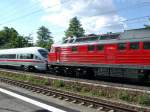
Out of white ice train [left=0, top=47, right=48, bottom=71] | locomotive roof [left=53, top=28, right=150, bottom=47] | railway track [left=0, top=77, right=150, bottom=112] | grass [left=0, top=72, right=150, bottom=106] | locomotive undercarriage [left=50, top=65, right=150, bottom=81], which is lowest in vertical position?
railway track [left=0, top=77, right=150, bottom=112]

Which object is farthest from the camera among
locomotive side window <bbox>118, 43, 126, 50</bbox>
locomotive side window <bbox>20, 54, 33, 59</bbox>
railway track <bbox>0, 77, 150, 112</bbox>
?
locomotive side window <bbox>20, 54, 33, 59</bbox>

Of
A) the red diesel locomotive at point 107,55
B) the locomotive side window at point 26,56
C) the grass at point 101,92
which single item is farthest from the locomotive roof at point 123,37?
the locomotive side window at point 26,56

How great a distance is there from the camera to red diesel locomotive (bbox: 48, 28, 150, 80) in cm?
2083

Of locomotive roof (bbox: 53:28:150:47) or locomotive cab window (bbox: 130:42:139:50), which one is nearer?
locomotive roof (bbox: 53:28:150:47)

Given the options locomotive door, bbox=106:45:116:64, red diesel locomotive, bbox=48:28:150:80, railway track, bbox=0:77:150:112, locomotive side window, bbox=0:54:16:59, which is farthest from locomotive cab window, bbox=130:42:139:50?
locomotive side window, bbox=0:54:16:59

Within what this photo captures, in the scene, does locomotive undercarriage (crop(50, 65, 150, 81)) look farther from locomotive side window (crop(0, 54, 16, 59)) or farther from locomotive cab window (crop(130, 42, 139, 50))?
locomotive side window (crop(0, 54, 16, 59))

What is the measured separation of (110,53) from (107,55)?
16.8 inches

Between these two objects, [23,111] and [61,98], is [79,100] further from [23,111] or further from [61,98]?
[23,111]

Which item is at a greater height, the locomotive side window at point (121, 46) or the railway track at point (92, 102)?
the locomotive side window at point (121, 46)

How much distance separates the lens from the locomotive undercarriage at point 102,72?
2120cm

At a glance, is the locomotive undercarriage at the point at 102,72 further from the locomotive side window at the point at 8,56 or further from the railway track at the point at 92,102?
the locomotive side window at the point at 8,56

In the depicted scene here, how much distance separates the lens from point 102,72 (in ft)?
79.4

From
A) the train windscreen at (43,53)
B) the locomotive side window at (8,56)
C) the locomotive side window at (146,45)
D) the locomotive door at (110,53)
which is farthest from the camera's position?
the locomotive side window at (8,56)

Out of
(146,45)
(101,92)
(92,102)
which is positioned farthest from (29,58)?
(92,102)
